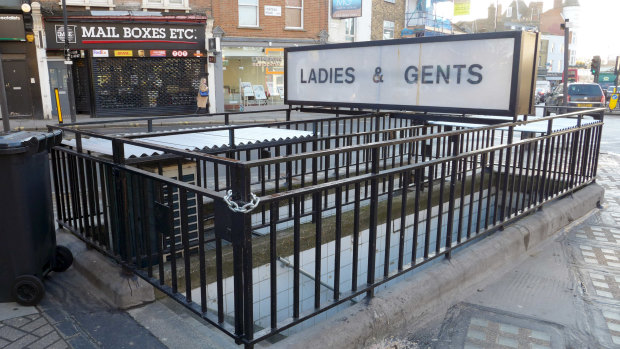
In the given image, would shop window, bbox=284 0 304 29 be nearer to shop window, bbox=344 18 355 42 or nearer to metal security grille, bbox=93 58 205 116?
shop window, bbox=344 18 355 42

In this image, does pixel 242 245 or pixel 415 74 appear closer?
pixel 242 245


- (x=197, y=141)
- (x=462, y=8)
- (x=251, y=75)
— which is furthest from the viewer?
(x=462, y=8)

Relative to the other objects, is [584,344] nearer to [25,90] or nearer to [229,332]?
[229,332]

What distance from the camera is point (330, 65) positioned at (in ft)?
21.6

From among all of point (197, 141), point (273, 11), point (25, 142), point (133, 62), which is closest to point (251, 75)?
point (273, 11)

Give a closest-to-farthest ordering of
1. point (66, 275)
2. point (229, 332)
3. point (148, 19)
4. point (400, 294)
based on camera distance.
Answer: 1. point (229, 332)
2. point (400, 294)
3. point (66, 275)
4. point (148, 19)

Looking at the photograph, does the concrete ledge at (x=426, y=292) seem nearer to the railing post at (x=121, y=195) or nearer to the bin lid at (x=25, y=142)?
the railing post at (x=121, y=195)

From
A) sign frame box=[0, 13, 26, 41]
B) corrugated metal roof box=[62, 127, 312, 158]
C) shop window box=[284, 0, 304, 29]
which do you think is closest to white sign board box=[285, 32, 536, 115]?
corrugated metal roof box=[62, 127, 312, 158]

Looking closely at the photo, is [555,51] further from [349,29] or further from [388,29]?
[349,29]

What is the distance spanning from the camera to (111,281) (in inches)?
151

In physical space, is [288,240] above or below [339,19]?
below

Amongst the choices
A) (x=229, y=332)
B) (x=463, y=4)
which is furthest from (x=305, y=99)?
(x=463, y=4)

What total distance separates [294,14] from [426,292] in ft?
80.4

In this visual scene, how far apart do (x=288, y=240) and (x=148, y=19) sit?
20.2 metres
